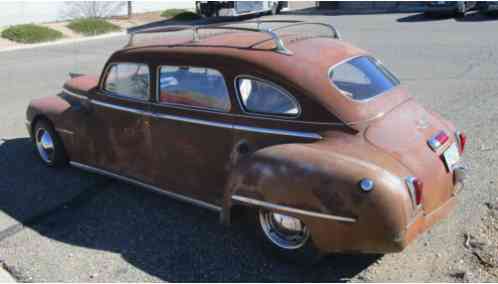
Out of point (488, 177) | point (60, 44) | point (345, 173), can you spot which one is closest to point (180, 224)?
point (345, 173)

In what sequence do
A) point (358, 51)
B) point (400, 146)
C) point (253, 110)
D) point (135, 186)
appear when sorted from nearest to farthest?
point (400, 146) < point (253, 110) < point (358, 51) < point (135, 186)

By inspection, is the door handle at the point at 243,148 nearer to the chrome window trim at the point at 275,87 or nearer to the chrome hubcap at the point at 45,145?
the chrome window trim at the point at 275,87

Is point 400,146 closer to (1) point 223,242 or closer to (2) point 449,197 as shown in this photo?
(2) point 449,197

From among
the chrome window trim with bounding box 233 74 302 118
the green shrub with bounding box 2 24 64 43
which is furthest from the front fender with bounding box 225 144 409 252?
the green shrub with bounding box 2 24 64 43

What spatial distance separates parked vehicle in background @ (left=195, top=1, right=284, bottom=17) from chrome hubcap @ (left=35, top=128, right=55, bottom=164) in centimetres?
1510

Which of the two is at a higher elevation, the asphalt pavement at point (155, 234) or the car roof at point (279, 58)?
the car roof at point (279, 58)

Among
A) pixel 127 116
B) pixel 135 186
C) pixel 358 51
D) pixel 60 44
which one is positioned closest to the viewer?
pixel 358 51

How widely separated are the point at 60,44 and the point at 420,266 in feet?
52.3

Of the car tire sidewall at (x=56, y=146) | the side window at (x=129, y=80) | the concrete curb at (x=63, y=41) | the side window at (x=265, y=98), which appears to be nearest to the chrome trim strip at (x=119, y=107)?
the side window at (x=129, y=80)

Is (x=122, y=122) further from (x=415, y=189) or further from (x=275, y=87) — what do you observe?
(x=415, y=189)

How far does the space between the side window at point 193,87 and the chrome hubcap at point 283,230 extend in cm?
94

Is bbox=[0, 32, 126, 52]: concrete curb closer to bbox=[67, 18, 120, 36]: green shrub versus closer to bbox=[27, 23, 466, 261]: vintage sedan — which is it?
bbox=[67, 18, 120, 36]: green shrub

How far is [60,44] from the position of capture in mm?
17328

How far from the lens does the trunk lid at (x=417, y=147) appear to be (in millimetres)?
3586
